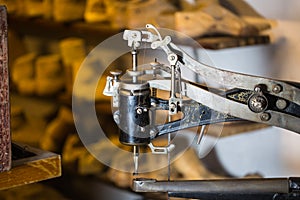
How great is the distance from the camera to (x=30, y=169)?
3.62ft

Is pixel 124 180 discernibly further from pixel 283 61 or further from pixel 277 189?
pixel 277 189

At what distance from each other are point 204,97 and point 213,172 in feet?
3.66

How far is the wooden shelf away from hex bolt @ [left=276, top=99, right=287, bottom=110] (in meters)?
0.80

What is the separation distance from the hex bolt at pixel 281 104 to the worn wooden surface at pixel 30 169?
1.29ft

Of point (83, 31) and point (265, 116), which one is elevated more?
point (83, 31)

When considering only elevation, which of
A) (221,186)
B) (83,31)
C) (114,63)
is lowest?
(221,186)

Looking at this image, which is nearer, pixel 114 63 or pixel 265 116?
pixel 265 116

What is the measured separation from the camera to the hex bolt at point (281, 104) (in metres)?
1.07

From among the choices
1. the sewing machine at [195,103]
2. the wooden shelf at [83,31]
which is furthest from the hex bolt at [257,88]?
the wooden shelf at [83,31]

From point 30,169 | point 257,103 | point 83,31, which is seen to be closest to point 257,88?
point 257,103

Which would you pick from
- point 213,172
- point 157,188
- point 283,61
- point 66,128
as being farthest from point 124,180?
point 157,188

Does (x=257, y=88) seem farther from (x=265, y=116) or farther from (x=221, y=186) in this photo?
(x=221, y=186)

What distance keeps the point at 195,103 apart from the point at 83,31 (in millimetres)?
1359

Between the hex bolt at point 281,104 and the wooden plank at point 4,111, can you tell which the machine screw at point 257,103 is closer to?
the hex bolt at point 281,104
